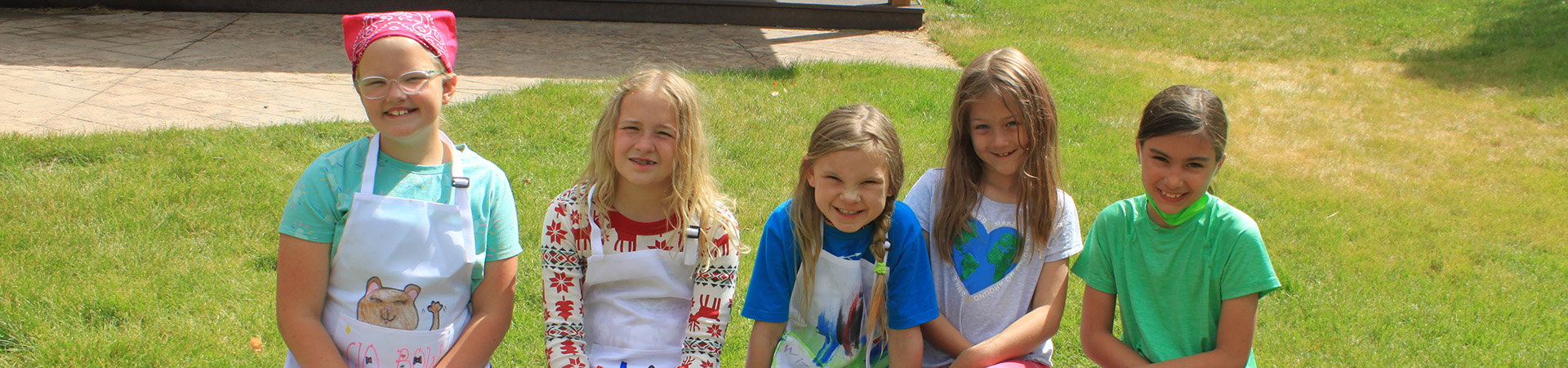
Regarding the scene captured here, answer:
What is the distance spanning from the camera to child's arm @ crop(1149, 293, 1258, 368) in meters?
2.33

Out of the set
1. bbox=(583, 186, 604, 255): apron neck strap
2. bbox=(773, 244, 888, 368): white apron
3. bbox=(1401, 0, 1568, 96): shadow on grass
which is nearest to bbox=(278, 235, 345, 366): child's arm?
bbox=(583, 186, 604, 255): apron neck strap

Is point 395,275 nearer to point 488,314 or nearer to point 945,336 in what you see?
point 488,314

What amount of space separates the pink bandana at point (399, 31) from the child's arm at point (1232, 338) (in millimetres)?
1938

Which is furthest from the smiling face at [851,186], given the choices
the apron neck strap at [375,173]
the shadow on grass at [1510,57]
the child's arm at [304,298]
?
the shadow on grass at [1510,57]

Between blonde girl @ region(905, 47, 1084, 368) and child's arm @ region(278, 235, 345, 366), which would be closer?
child's arm @ region(278, 235, 345, 366)

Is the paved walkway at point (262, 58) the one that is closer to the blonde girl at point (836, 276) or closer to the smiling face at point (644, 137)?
the smiling face at point (644, 137)

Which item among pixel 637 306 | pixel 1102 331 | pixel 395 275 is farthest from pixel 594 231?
pixel 1102 331

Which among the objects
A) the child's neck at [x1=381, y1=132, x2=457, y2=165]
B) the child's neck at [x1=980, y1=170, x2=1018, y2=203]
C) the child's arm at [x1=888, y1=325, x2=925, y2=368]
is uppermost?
the child's neck at [x1=381, y1=132, x2=457, y2=165]

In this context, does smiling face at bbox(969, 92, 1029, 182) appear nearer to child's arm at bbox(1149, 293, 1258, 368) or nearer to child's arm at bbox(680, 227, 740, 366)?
child's arm at bbox(1149, 293, 1258, 368)

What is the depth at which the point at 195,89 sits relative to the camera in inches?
253

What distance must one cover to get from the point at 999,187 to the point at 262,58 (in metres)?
6.93

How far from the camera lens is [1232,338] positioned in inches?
92.1

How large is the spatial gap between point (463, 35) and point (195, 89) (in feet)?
9.95

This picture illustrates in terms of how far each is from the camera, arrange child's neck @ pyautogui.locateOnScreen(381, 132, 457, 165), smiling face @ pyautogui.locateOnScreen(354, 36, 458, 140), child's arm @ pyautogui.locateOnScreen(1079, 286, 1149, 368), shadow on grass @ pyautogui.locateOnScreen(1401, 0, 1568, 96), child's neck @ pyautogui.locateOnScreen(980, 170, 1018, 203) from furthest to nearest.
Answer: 1. shadow on grass @ pyautogui.locateOnScreen(1401, 0, 1568, 96)
2. child's neck @ pyautogui.locateOnScreen(980, 170, 1018, 203)
3. child's arm @ pyautogui.locateOnScreen(1079, 286, 1149, 368)
4. child's neck @ pyautogui.locateOnScreen(381, 132, 457, 165)
5. smiling face @ pyautogui.locateOnScreen(354, 36, 458, 140)
